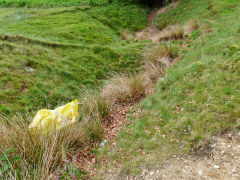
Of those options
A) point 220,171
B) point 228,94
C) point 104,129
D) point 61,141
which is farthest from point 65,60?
point 220,171

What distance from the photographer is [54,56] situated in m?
9.54

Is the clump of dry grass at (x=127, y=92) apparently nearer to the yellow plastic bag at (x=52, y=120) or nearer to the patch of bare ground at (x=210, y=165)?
the yellow plastic bag at (x=52, y=120)

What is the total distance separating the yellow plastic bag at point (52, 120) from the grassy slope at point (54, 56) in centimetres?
102

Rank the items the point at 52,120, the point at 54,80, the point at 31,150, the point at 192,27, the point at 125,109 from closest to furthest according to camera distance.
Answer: the point at 31,150
the point at 52,120
the point at 125,109
the point at 54,80
the point at 192,27

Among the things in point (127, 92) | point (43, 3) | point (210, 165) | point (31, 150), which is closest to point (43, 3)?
point (43, 3)

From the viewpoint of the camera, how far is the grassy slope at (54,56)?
695 centimetres

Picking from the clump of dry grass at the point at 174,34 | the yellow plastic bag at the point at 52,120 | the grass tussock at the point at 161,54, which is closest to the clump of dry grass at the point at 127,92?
the yellow plastic bag at the point at 52,120

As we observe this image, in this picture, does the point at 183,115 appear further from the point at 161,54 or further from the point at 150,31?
the point at 150,31

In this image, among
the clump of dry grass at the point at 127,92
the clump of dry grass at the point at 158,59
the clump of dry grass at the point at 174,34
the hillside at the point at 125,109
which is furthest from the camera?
the clump of dry grass at the point at 174,34

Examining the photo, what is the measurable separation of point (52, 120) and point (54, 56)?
6075 mm

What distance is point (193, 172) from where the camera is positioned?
10.5 feet

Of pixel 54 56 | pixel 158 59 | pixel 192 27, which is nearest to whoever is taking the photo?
pixel 158 59

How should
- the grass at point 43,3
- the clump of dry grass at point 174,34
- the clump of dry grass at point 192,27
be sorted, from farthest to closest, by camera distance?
the grass at point 43,3, the clump of dry grass at point 192,27, the clump of dry grass at point 174,34

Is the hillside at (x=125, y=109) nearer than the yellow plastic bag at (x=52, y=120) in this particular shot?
Yes
